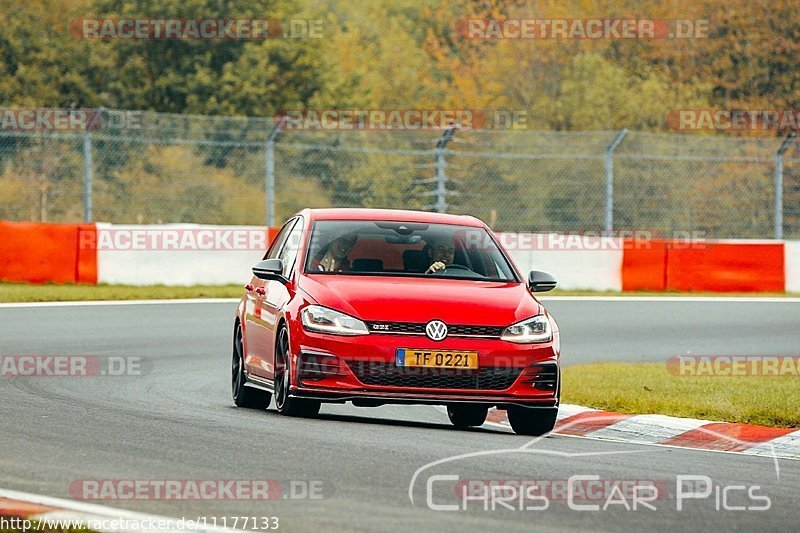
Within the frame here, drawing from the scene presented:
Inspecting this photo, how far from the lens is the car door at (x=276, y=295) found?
443 inches

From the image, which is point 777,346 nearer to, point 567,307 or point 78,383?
point 567,307

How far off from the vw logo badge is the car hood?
1.9 inches

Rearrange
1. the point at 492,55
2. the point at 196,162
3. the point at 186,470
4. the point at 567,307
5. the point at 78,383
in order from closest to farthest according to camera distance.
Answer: the point at 186,470
the point at 78,383
the point at 567,307
the point at 196,162
the point at 492,55

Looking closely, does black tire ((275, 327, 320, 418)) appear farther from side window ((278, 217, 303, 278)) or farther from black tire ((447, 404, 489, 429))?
black tire ((447, 404, 489, 429))

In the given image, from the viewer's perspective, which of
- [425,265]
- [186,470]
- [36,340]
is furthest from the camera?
[36,340]

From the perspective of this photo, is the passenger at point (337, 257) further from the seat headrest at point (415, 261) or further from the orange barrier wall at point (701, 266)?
the orange barrier wall at point (701, 266)

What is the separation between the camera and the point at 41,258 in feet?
78.8

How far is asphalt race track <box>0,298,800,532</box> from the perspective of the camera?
7047 mm

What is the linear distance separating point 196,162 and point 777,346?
1119cm

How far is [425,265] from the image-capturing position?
37.9ft

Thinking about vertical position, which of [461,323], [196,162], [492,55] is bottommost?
[461,323]

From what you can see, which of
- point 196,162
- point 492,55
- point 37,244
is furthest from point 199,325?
point 492,55
